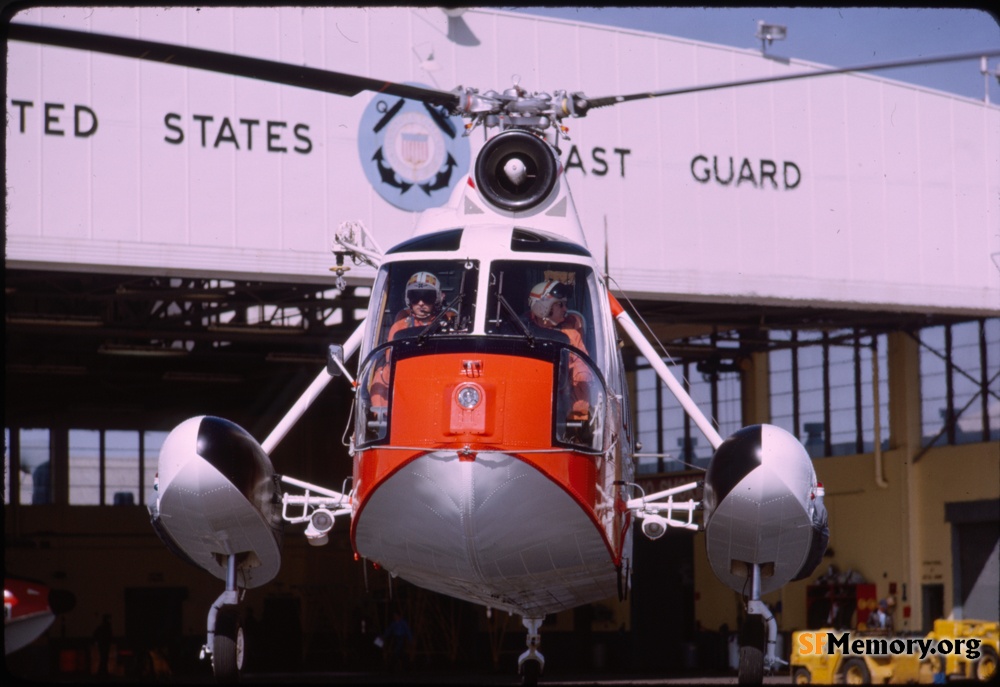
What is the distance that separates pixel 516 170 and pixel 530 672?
5044 mm

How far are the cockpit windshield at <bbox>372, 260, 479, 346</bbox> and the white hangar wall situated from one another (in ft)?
32.3

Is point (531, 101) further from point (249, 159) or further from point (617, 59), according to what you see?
point (617, 59)

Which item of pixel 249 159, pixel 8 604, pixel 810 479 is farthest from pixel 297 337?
pixel 810 479

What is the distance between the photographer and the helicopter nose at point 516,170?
11.4 m

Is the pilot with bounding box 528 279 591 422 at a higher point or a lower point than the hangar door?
higher

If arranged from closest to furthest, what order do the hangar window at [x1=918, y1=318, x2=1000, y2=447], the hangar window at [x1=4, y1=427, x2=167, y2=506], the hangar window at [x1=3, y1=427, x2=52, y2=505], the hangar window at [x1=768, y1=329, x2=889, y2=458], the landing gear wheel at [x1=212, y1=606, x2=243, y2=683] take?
1. the landing gear wheel at [x1=212, y1=606, x2=243, y2=683]
2. the hangar window at [x1=918, y1=318, x2=1000, y2=447]
3. the hangar window at [x1=768, y1=329, x2=889, y2=458]
4. the hangar window at [x1=3, y1=427, x2=52, y2=505]
5. the hangar window at [x1=4, y1=427, x2=167, y2=506]

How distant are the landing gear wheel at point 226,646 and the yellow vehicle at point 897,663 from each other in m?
15.2

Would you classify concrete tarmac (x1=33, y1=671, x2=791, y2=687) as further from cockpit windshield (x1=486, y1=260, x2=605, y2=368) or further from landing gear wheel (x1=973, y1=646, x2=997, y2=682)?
cockpit windshield (x1=486, y1=260, x2=605, y2=368)

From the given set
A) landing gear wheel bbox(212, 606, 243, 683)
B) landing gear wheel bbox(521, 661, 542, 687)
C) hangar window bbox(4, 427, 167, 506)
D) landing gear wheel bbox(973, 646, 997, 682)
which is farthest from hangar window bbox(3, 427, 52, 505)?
landing gear wheel bbox(212, 606, 243, 683)

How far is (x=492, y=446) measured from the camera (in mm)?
9070

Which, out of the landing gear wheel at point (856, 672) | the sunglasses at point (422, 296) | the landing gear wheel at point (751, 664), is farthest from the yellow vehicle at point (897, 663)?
the sunglasses at point (422, 296)

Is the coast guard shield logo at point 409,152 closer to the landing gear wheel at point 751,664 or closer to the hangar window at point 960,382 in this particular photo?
the landing gear wheel at point 751,664

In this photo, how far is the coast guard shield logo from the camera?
20969 millimetres
